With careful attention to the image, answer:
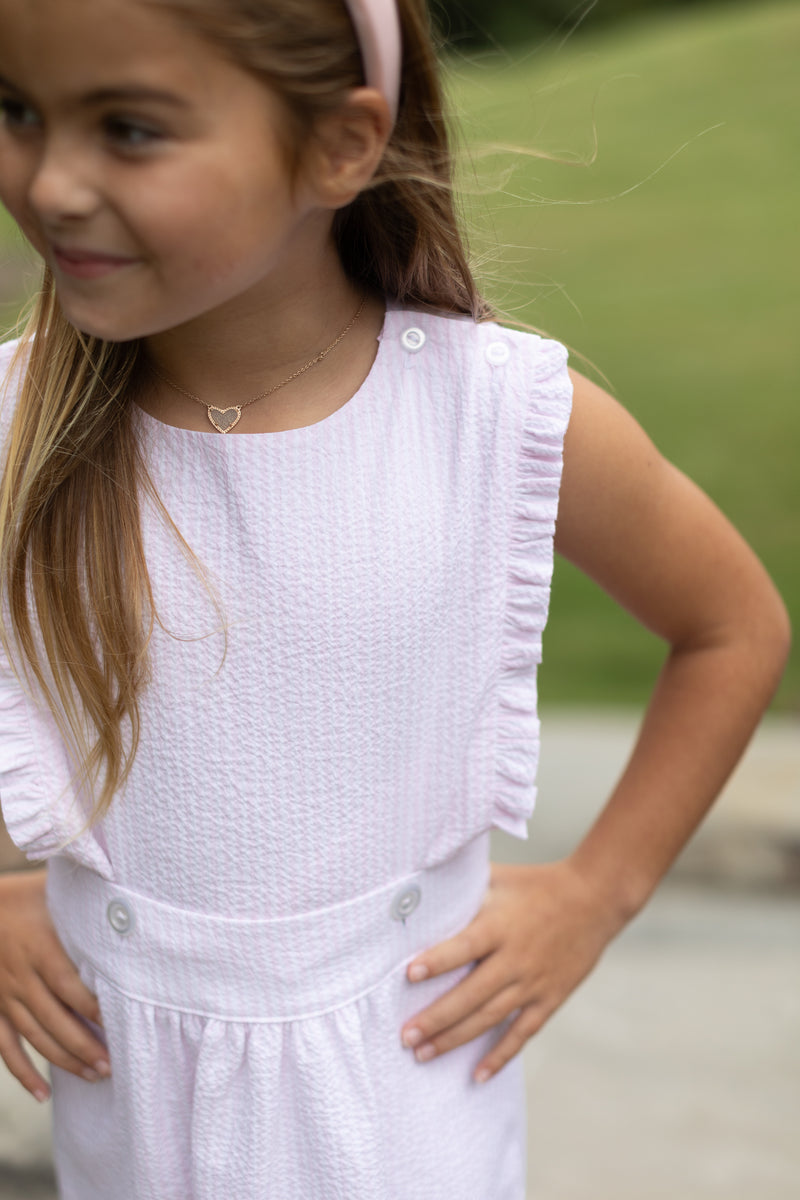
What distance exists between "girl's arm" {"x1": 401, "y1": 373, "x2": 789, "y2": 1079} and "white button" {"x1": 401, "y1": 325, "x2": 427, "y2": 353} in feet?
0.43

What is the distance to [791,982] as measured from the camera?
2699 mm

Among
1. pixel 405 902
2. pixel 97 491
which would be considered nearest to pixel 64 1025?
pixel 405 902

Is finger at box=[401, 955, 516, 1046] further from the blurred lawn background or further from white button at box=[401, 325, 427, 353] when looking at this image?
the blurred lawn background

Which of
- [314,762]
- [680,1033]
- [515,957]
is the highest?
[314,762]

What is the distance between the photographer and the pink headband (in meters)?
0.91

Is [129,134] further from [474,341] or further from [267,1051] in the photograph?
[267,1051]

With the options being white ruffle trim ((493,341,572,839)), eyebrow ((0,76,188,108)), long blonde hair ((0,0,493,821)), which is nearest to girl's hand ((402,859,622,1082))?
white ruffle trim ((493,341,572,839))

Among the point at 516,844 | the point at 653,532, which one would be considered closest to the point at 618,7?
the point at 516,844

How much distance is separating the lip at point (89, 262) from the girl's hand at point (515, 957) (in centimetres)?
61

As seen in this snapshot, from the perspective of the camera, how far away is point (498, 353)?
3.59 feet

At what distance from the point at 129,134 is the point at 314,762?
48 cm

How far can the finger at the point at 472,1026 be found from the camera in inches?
46.1

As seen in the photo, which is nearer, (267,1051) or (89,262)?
(89,262)

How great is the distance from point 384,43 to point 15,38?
24cm
